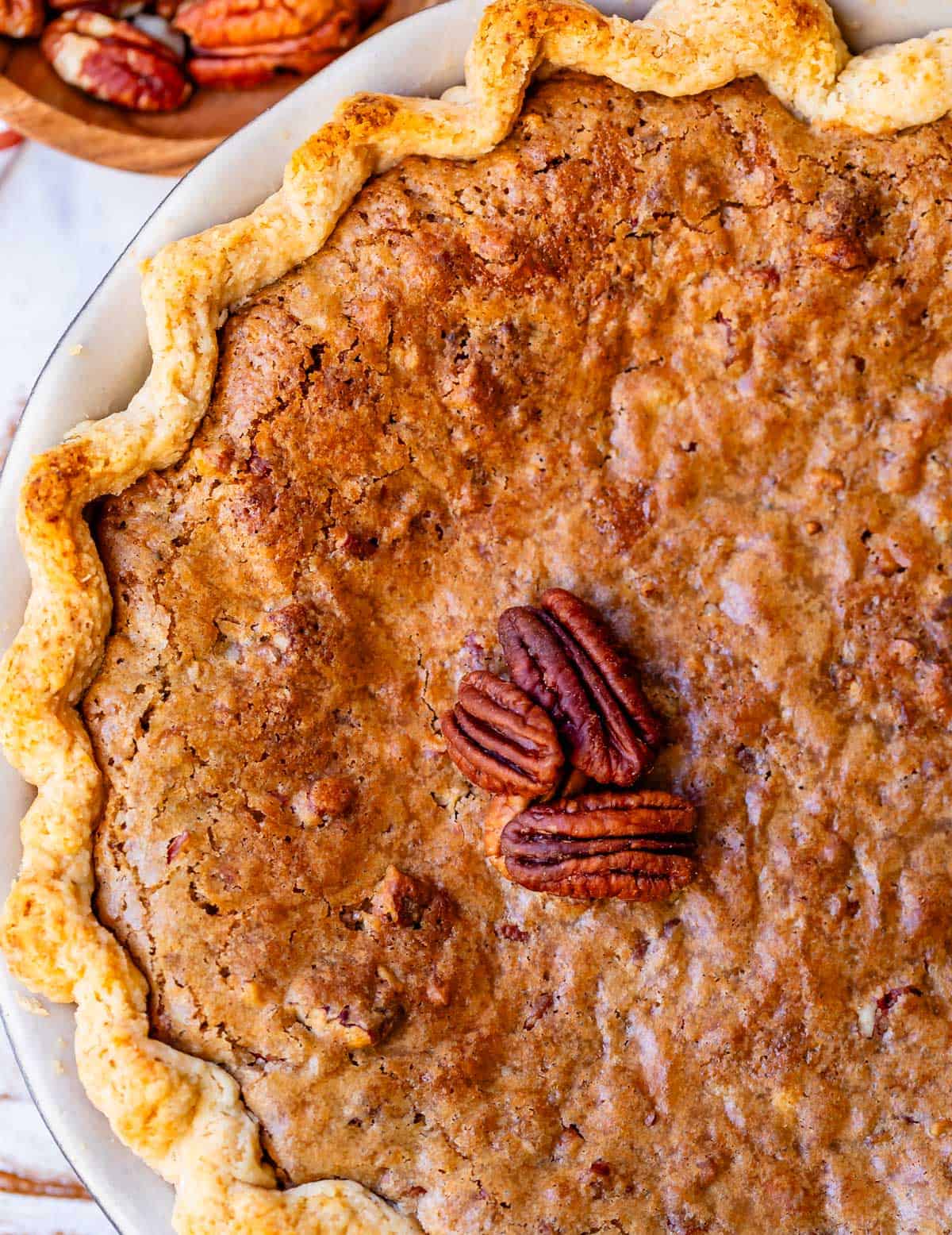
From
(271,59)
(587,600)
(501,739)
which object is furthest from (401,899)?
(271,59)

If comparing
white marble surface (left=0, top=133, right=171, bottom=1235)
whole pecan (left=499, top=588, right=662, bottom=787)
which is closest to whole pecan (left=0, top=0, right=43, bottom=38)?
white marble surface (left=0, top=133, right=171, bottom=1235)

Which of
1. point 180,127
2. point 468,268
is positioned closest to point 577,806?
point 468,268

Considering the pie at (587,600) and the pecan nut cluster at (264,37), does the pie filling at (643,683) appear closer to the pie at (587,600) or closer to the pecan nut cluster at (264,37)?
the pie at (587,600)

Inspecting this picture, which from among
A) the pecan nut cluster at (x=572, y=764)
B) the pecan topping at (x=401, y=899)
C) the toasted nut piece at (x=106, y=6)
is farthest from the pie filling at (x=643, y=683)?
the toasted nut piece at (x=106, y=6)

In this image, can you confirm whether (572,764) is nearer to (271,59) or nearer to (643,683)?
(643,683)

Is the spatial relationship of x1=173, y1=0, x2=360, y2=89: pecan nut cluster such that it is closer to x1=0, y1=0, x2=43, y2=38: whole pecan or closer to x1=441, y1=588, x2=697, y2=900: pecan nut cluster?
x1=0, y1=0, x2=43, y2=38: whole pecan

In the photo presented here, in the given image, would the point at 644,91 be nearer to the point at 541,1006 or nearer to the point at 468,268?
the point at 468,268
